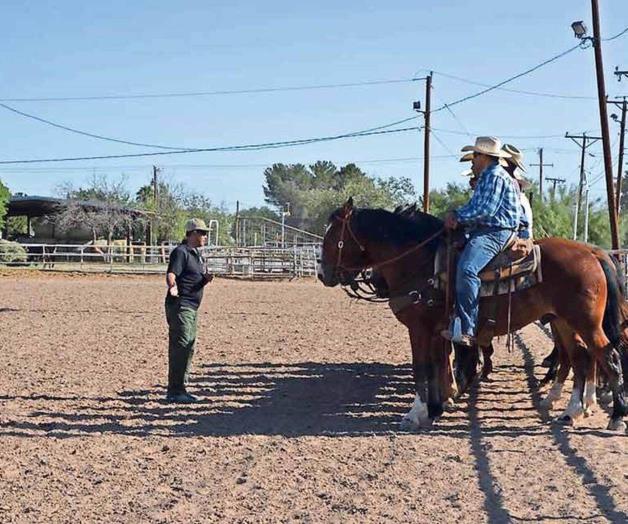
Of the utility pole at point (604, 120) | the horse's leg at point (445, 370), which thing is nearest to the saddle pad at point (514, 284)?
the horse's leg at point (445, 370)

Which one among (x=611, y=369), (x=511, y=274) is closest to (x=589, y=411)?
(x=611, y=369)

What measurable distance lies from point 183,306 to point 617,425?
4207 millimetres

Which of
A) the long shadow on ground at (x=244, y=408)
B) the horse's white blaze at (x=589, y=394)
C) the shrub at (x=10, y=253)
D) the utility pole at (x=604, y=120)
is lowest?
the long shadow on ground at (x=244, y=408)

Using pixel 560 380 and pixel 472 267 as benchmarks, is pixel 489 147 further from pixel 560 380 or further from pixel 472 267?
pixel 560 380

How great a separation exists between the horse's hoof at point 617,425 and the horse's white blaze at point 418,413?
5.11ft

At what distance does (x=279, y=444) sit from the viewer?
664 cm

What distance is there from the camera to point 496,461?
20.1ft

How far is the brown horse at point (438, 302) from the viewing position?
7156 millimetres

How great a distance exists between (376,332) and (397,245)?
775 centimetres

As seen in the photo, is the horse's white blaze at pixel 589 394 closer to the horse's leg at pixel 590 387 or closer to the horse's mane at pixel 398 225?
the horse's leg at pixel 590 387

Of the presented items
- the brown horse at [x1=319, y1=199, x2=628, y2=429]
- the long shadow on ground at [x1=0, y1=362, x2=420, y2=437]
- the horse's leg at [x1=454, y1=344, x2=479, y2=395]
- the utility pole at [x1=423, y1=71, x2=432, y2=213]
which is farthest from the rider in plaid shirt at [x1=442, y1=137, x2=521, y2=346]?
the utility pole at [x1=423, y1=71, x2=432, y2=213]

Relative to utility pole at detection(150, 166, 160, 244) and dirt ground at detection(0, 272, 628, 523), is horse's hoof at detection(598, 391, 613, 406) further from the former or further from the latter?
utility pole at detection(150, 166, 160, 244)

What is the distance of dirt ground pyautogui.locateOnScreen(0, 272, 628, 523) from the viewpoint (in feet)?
16.6

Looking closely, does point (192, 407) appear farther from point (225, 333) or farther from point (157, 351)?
point (225, 333)
